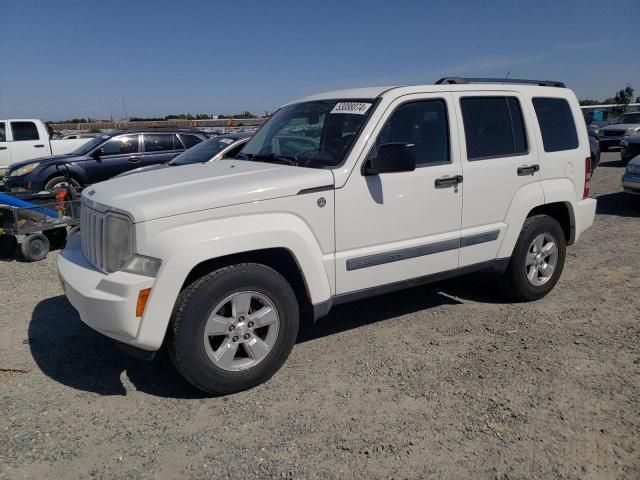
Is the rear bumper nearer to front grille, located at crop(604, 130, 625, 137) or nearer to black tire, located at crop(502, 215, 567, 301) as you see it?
black tire, located at crop(502, 215, 567, 301)

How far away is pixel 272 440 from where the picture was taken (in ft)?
9.82

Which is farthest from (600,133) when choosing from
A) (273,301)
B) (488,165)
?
(273,301)

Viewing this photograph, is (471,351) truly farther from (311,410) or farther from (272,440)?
(272,440)

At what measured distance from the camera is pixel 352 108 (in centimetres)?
405

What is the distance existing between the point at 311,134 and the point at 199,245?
1606 mm

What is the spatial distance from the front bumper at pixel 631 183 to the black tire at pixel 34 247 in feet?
32.2

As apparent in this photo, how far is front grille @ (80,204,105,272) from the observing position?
336 cm

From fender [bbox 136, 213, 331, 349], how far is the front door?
40 cm

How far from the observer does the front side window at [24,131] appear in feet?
48.4

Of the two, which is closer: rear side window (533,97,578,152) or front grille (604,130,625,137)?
rear side window (533,97,578,152)

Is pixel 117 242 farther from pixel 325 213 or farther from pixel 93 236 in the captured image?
pixel 325 213

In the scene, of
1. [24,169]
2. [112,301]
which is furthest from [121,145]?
[112,301]

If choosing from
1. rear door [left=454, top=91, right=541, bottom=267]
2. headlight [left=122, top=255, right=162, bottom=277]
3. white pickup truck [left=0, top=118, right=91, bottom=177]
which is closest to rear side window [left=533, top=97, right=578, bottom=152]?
rear door [left=454, top=91, right=541, bottom=267]

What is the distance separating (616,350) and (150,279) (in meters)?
3.50
